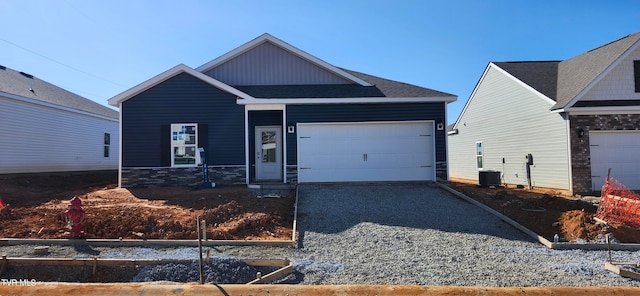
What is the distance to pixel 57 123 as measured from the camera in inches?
631

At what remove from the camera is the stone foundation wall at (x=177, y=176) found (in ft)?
38.7

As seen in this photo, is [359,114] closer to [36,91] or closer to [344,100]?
[344,100]

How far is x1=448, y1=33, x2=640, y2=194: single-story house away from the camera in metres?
12.0

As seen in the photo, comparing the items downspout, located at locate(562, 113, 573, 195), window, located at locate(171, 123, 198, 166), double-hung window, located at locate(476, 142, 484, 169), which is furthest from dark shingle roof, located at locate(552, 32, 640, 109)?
window, located at locate(171, 123, 198, 166)

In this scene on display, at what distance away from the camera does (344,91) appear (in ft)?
42.7

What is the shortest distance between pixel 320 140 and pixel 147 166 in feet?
19.3

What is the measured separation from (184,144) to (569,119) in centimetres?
1312

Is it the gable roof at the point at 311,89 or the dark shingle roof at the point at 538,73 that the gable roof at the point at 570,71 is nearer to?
the dark shingle roof at the point at 538,73

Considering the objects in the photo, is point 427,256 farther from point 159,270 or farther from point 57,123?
point 57,123

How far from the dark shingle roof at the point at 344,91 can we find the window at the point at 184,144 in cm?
249

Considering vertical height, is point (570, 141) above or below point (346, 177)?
above

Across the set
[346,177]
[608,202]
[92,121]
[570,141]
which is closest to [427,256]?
[608,202]

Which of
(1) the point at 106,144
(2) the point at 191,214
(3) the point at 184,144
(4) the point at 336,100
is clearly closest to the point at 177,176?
(3) the point at 184,144

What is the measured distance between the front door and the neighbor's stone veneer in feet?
33.3
